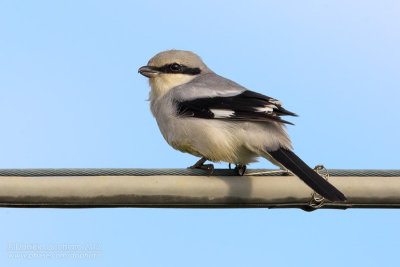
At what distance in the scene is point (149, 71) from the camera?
5086mm

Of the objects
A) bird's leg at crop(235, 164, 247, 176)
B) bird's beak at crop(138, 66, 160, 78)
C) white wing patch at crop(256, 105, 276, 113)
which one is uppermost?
bird's beak at crop(138, 66, 160, 78)

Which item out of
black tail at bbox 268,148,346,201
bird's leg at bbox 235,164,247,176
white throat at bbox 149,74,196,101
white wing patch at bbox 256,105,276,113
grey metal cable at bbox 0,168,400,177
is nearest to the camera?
grey metal cable at bbox 0,168,400,177

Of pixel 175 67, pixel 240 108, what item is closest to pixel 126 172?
pixel 240 108

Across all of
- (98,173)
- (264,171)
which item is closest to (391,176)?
(264,171)

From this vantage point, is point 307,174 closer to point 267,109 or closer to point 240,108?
point 267,109

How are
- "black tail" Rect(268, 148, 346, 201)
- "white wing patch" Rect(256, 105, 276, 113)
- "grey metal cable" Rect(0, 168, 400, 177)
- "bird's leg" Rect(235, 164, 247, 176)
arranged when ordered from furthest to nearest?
1. "white wing patch" Rect(256, 105, 276, 113)
2. "bird's leg" Rect(235, 164, 247, 176)
3. "black tail" Rect(268, 148, 346, 201)
4. "grey metal cable" Rect(0, 168, 400, 177)

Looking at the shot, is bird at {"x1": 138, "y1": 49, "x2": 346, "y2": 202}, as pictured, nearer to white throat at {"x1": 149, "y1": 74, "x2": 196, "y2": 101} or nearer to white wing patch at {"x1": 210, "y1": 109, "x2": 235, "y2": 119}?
white wing patch at {"x1": 210, "y1": 109, "x2": 235, "y2": 119}

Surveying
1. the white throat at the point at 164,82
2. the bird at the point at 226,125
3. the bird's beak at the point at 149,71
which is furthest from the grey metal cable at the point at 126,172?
the bird's beak at the point at 149,71

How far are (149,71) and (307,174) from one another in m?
1.99

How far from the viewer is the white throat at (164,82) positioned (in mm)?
5023

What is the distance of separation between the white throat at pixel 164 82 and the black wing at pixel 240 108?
0.63 m

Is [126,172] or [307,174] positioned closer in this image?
[126,172]

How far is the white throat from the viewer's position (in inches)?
198

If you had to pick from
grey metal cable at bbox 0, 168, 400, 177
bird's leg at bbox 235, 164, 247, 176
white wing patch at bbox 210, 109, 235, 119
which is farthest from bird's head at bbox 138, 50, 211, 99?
grey metal cable at bbox 0, 168, 400, 177
